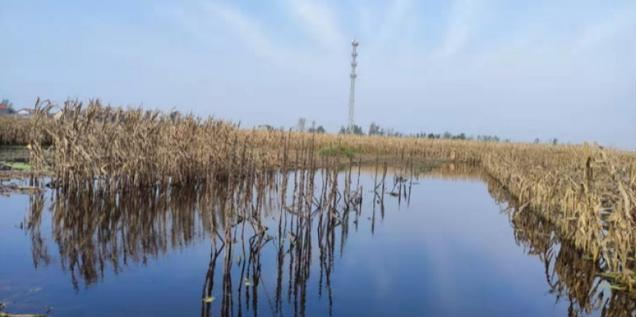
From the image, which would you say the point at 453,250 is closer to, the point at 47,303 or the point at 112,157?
the point at 47,303

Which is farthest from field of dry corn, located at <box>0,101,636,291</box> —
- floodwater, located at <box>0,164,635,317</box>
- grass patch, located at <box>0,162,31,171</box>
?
grass patch, located at <box>0,162,31,171</box>

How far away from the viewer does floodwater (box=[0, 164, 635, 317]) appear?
6094 mm

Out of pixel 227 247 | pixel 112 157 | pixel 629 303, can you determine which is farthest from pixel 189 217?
pixel 629 303

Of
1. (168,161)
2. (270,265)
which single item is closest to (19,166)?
(168,161)

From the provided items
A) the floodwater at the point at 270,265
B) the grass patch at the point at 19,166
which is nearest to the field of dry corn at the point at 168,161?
the floodwater at the point at 270,265

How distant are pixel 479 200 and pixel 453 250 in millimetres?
7758

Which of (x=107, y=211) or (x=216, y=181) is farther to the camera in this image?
(x=216, y=181)

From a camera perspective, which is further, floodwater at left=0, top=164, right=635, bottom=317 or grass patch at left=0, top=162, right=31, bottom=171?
grass patch at left=0, top=162, right=31, bottom=171

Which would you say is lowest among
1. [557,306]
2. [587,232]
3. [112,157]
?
[557,306]

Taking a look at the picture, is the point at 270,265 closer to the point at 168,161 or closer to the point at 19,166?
the point at 168,161

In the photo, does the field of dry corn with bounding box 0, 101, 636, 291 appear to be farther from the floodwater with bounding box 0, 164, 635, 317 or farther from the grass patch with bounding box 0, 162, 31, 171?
the grass patch with bounding box 0, 162, 31, 171

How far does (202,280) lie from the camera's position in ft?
22.5

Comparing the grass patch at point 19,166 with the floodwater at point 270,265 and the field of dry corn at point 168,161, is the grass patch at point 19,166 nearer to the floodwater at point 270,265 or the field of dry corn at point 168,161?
the field of dry corn at point 168,161

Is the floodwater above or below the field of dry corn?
below
